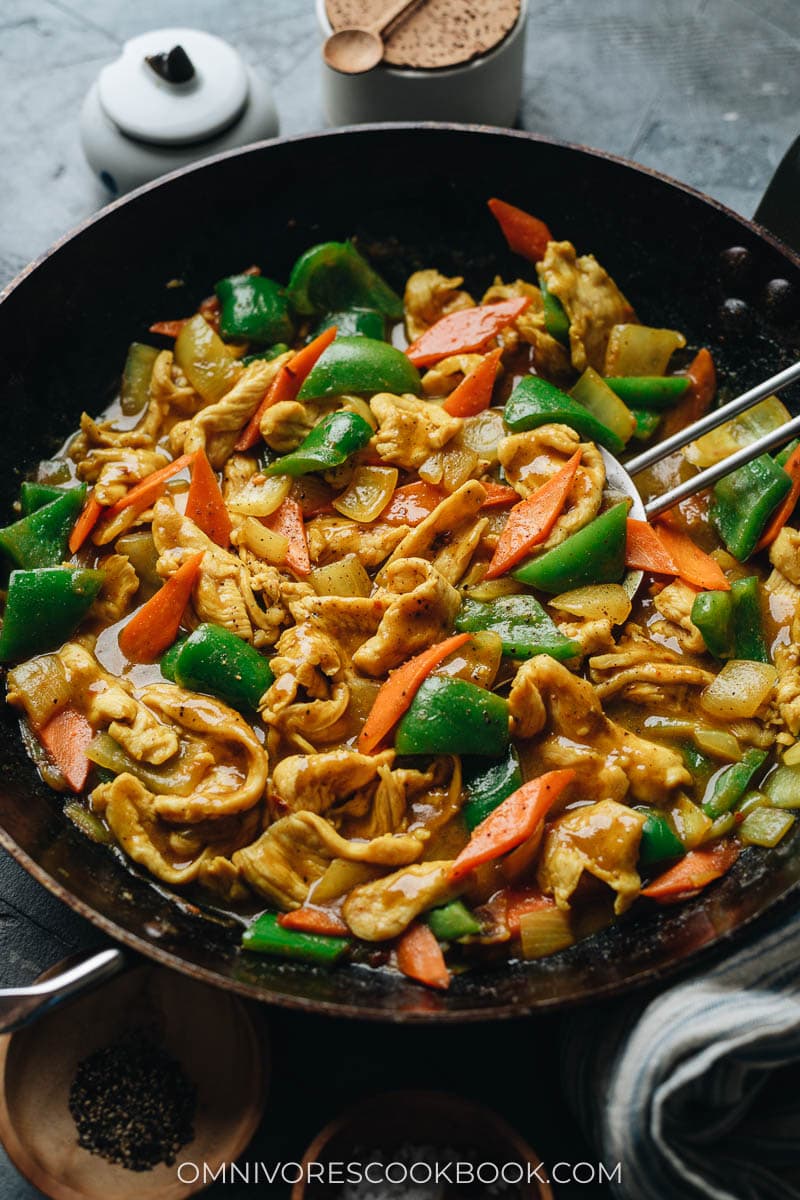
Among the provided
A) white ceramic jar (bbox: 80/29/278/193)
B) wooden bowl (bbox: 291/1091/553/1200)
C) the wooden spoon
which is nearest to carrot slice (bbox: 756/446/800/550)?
wooden bowl (bbox: 291/1091/553/1200)

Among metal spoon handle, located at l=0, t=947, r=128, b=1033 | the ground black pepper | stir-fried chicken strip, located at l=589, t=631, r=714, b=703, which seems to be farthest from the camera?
stir-fried chicken strip, located at l=589, t=631, r=714, b=703

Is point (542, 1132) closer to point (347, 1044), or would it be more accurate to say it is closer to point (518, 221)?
point (347, 1044)

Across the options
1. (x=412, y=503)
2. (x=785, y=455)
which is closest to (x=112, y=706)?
(x=412, y=503)

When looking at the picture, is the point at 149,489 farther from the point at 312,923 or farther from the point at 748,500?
the point at 748,500

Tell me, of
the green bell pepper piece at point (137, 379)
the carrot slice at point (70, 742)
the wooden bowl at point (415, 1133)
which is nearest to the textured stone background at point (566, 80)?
the green bell pepper piece at point (137, 379)

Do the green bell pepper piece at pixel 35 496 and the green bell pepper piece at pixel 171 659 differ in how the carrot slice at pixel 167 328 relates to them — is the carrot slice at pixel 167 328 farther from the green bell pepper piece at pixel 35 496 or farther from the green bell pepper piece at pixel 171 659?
the green bell pepper piece at pixel 171 659

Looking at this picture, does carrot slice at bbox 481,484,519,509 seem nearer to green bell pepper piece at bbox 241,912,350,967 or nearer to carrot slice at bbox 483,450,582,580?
carrot slice at bbox 483,450,582,580
